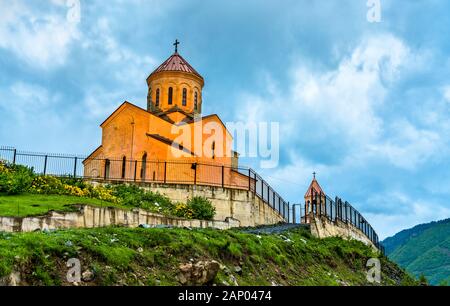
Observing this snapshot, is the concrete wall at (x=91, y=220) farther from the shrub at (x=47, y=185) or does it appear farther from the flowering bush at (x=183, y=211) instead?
the shrub at (x=47, y=185)

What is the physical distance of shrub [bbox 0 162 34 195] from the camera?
23.8 m

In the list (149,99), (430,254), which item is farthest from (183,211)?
(430,254)

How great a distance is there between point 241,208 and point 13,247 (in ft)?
65.5

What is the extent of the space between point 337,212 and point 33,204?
64.0ft

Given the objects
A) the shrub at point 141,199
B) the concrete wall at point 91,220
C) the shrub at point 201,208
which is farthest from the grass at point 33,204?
the shrub at point 201,208

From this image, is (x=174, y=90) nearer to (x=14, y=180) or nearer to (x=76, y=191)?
(x=76, y=191)

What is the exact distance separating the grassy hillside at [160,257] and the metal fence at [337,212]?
382 inches

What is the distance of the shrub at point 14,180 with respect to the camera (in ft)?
78.2

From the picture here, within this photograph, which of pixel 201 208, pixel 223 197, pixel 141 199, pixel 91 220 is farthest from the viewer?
pixel 223 197

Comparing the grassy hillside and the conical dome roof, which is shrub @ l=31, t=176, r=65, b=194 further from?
the conical dome roof

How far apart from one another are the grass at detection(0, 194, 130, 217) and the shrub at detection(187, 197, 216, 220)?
4756 millimetres

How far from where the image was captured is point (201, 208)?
28922 mm

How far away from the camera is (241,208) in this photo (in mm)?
31094
